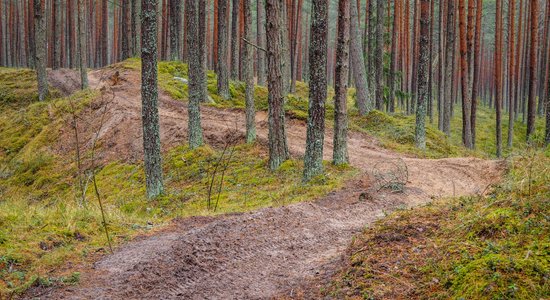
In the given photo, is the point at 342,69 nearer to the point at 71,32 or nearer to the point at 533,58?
the point at 533,58

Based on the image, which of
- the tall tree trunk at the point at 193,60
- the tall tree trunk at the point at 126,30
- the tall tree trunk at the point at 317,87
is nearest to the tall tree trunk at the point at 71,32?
the tall tree trunk at the point at 126,30

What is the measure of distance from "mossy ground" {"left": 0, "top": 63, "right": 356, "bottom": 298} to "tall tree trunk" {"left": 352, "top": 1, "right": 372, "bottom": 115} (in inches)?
308

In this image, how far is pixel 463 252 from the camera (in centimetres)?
449

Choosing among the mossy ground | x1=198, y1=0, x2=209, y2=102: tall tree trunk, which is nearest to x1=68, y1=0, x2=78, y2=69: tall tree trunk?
the mossy ground

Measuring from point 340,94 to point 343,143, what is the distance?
1.32 m

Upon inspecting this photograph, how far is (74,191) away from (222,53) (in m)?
9.36

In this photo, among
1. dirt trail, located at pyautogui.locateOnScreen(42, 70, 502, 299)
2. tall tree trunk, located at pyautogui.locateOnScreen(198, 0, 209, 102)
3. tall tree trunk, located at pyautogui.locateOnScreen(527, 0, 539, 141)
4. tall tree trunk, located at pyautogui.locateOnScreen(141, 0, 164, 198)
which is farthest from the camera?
tall tree trunk, located at pyautogui.locateOnScreen(527, 0, 539, 141)

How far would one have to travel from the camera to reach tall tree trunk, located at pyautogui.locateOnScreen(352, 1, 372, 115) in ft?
71.3

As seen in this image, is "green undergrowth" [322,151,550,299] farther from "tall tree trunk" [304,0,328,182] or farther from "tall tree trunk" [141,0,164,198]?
"tall tree trunk" [141,0,164,198]

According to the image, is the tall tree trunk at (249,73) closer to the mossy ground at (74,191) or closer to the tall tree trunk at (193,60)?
the mossy ground at (74,191)

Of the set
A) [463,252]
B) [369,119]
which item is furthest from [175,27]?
[463,252]

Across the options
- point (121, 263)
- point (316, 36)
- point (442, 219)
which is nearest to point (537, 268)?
point (442, 219)

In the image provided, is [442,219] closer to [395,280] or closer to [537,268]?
[395,280]

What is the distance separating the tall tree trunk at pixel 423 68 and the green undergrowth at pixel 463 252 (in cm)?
1150
